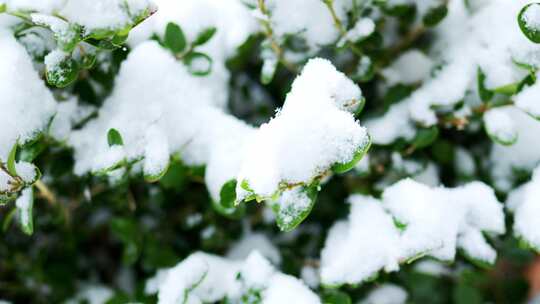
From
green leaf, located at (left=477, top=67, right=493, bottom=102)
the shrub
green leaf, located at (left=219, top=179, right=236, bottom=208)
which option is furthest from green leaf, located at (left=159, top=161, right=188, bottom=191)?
green leaf, located at (left=477, top=67, right=493, bottom=102)

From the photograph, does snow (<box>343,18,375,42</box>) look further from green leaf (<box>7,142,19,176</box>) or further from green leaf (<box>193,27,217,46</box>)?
green leaf (<box>7,142,19,176</box>)

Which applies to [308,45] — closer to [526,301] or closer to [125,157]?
[125,157]

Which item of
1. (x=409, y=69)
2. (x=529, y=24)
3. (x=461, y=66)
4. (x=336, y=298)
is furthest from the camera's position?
(x=409, y=69)

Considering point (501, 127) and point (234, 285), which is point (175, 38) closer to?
point (234, 285)

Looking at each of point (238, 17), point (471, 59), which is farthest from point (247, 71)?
point (471, 59)

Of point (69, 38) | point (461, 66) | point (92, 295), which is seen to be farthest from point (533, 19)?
point (92, 295)

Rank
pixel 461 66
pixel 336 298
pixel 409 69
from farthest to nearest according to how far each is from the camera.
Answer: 1. pixel 409 69
2. pixel 461 66
3. pixel 336 298
